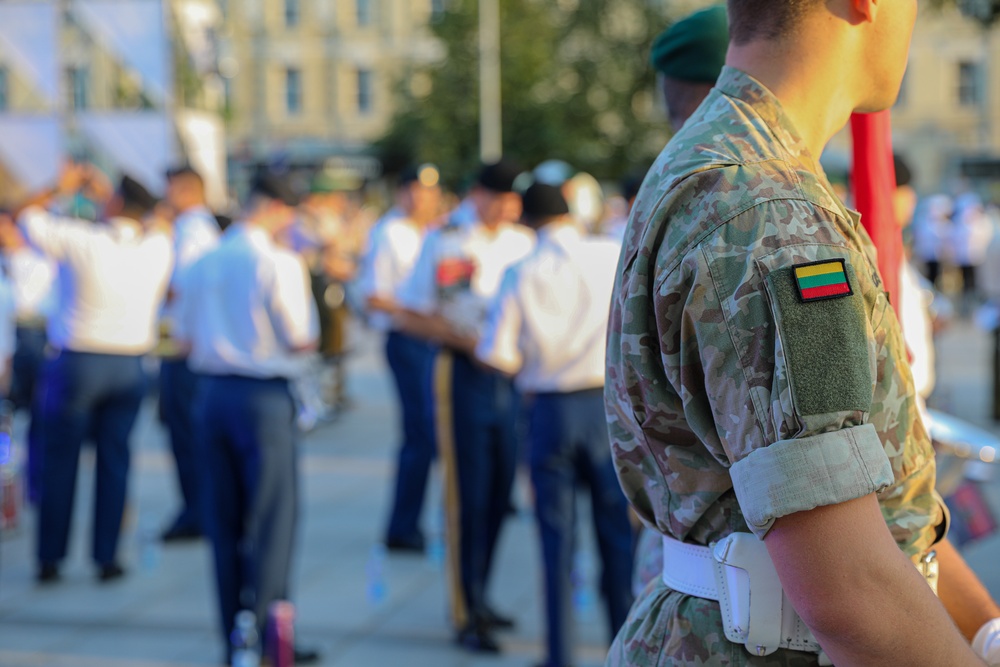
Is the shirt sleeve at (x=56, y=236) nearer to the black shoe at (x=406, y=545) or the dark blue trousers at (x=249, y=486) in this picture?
the dark blue trousers at (x=249, y=486)

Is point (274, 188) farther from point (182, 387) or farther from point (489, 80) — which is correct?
point (489, 80)

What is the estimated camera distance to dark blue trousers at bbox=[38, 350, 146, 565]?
679cm

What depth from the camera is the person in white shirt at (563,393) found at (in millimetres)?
4797

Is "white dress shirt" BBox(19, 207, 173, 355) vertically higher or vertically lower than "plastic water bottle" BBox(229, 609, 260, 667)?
higher

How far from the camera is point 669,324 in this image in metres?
1.55

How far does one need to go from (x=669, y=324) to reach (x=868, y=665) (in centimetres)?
47

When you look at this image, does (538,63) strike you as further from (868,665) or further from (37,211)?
(868,665)

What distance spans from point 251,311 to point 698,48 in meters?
3.14

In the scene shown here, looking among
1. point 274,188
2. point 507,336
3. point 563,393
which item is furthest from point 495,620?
point 274,188

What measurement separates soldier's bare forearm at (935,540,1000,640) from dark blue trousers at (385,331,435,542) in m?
5.40

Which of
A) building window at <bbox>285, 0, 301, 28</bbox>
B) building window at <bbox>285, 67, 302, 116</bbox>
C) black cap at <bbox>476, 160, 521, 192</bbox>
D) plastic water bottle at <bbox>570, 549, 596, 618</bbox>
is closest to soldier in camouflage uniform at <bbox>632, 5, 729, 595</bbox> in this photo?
black cap at <bbox>476, 160, 521, 192</bbox>

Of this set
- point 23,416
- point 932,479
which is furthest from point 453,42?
point 932,479

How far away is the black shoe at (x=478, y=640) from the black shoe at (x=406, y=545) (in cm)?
166

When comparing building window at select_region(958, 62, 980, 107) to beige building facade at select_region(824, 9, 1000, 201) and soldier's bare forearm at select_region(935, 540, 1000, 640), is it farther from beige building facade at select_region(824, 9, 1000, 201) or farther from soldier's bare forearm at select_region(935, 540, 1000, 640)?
soldier's bare forearm at select_region(935, 540, 1000, 640)
